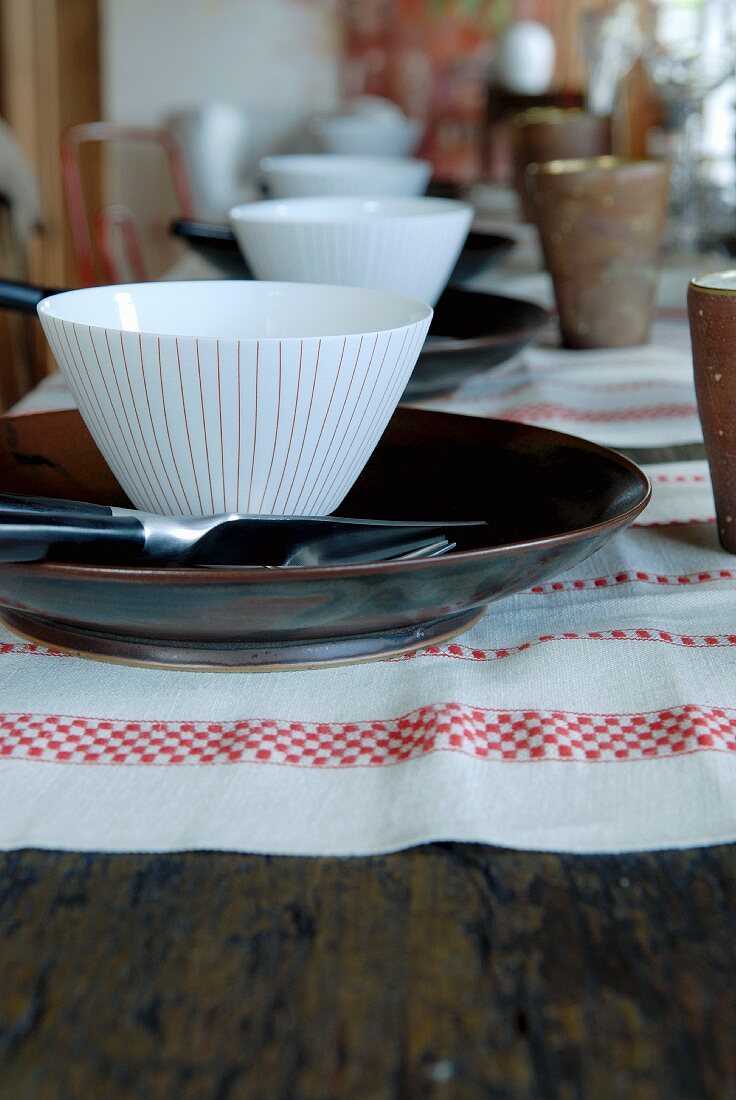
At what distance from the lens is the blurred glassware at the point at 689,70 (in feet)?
4.54

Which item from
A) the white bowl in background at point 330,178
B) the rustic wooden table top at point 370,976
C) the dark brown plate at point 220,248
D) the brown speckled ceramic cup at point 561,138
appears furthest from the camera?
the brown speckled ceramic cup at point 561,138

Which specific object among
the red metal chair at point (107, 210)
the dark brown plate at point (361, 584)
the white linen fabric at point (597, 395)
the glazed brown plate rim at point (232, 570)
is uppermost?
the glazed brown plate rim at point (232, 570)

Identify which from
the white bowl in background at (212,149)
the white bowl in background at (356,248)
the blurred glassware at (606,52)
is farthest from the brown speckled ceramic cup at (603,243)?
the white bowl in background at (212,149)

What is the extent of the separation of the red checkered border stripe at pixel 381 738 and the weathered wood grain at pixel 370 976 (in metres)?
0.05

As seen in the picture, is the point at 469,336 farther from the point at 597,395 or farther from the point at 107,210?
the point at 107,210

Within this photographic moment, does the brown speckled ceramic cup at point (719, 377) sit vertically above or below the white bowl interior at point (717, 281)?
below

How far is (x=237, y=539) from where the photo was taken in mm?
383

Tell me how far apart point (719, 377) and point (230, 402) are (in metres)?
0.20

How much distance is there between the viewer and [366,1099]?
0.22 metres

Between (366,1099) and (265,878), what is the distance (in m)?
0.07

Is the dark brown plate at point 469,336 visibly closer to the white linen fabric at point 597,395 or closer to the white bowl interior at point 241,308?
the white linen fabric at point 597,395

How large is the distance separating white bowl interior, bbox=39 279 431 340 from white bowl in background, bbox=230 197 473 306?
0.17 meters

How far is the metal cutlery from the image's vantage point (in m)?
0.36

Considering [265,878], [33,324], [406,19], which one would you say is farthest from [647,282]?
[406,19]
